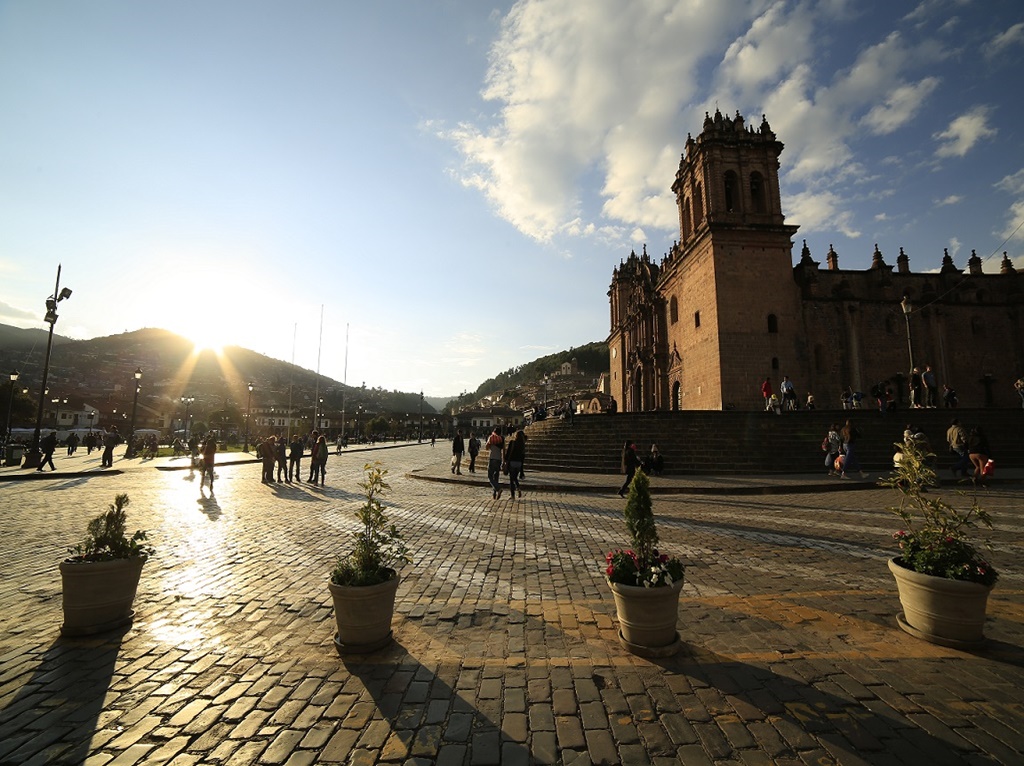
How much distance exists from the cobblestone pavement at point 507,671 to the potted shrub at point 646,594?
173 mm

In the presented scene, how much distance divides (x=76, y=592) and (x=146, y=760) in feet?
8.41

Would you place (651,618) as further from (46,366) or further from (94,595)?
(46,366)

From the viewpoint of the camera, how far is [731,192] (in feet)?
100

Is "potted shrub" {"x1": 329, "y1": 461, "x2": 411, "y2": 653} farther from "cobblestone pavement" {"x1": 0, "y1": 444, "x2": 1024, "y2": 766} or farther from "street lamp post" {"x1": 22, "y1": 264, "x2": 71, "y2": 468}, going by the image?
"street lamp post" {"x1": 22, "y1": 264, "x2": 71, "y2": 468}

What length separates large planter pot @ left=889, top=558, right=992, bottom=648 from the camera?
3.68 meters

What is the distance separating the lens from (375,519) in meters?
4.25

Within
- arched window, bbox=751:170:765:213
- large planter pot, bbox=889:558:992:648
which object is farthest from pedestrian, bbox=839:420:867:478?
arched window, bbox=751:170:765:213

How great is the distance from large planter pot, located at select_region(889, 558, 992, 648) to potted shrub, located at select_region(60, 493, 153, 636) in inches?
284

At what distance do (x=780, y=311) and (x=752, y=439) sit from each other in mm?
13151

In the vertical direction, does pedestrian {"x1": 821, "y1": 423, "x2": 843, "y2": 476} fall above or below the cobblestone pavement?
above

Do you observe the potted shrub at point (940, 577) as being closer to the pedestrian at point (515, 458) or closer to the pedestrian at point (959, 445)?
the pedestrian at point (515, 458)

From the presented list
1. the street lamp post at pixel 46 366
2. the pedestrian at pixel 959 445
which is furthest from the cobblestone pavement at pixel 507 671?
the street lamp post at pixel 46 366

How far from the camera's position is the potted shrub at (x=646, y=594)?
3711 millimetres

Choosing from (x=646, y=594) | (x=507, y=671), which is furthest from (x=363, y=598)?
(x=646, y=594)
